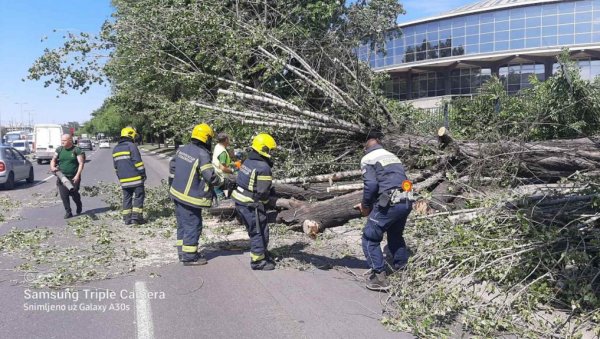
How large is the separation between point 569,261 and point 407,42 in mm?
44906

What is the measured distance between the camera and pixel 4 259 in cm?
664

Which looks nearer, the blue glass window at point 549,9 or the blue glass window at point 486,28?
the blue glass window at point 549,9

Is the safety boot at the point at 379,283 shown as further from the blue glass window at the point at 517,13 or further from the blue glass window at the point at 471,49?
the blue glass window at the point at 471,49

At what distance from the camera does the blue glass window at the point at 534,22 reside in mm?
40094

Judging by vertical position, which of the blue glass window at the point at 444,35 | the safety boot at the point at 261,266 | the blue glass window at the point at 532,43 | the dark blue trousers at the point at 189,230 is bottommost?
the safety boot at the point at 261,266

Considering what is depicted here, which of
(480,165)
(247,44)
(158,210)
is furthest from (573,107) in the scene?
(158,210)

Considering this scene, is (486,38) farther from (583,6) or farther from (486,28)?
(583,6)

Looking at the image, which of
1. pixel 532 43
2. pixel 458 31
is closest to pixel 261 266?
pixel 532 43

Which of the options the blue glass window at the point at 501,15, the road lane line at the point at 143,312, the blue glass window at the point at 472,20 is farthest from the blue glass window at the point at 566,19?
the road lane line at the point at 143,312

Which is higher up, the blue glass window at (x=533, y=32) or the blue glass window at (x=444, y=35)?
the blue glass window at (x=444, y=35)

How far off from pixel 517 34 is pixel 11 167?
3848 centimetres

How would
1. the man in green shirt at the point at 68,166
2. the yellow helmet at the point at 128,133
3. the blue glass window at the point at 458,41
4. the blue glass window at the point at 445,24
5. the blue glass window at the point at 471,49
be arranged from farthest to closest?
the blue glass window at the point at 445,24 → the blue glass window at the point at 458,41 → the blue glass window at the point at 471,49 → the man in green shirt at the point at 68,166 → the yellow helmet at the point at 128,133

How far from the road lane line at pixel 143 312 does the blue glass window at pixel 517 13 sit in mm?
42214

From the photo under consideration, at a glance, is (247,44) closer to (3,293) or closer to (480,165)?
(480,165)
